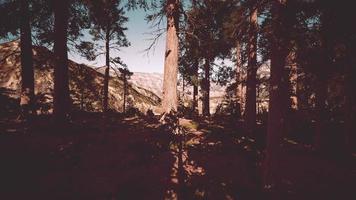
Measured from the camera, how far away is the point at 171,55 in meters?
7.23

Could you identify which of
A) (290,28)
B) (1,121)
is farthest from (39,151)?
(290,28)

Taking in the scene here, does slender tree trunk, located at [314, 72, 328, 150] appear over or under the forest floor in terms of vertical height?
over

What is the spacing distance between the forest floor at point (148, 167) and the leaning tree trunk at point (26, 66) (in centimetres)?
111

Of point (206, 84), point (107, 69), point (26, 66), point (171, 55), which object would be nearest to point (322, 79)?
point (171, 55)

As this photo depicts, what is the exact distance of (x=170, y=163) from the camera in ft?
30.2

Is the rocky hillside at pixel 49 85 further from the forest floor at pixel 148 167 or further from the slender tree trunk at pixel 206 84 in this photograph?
the forest floor at pixel 148 167

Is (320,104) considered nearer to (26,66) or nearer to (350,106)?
(350,106)

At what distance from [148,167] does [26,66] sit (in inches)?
340

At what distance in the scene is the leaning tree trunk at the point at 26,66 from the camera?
12.5 m

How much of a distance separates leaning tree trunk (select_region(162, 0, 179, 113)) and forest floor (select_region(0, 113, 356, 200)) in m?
0.97

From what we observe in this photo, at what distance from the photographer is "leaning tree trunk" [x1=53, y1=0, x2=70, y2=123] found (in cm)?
1064

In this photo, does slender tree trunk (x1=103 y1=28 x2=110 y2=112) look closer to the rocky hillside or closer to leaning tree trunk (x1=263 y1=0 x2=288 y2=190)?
the rocky hillside

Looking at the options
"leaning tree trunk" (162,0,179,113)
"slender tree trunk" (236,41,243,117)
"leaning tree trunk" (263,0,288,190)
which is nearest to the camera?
"leaning tree trunk" (263,0,288,190)

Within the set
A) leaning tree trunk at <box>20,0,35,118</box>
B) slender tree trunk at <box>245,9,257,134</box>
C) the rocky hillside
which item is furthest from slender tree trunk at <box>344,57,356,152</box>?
the rocky hillside
